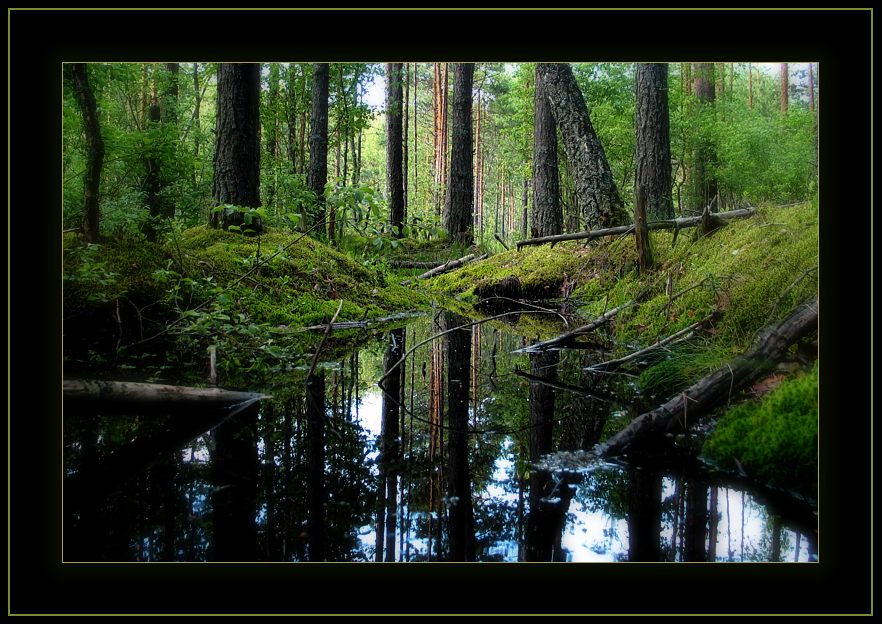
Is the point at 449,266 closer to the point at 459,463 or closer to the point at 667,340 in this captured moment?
the point at 667,340

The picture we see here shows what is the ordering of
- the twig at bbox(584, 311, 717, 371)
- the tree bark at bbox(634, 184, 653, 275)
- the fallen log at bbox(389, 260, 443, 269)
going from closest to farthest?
the twig at bbox(584, 311, 717, 371), the tree bark at bbox(634, 184, 653, 275), the fallen log at bbox(389, 260, 443, 269)

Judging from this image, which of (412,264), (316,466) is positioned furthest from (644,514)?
(412,264)

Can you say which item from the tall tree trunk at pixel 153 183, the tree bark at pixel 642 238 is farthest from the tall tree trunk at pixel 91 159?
the tree bark at pixel 642 238

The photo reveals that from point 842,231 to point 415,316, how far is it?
4249mm

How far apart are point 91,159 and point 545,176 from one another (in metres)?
7.73

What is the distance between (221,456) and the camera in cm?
173

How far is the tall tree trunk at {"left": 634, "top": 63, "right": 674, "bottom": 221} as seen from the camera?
6270 millimetres

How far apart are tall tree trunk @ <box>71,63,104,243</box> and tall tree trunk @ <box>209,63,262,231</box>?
253 cm

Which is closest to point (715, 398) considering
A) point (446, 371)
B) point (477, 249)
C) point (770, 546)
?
point (770, 546)

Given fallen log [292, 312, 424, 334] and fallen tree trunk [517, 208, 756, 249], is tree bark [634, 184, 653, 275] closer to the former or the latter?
fallen tree trunk [517, 208, 756, 249]

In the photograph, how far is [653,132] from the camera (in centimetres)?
641

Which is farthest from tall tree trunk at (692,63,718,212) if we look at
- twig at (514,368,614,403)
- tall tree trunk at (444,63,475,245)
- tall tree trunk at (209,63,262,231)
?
tall tree trunk at (209,63,262,231)

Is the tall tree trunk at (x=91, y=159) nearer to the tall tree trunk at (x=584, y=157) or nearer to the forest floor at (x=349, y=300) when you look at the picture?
the forest floor at (x=349, y=300)
